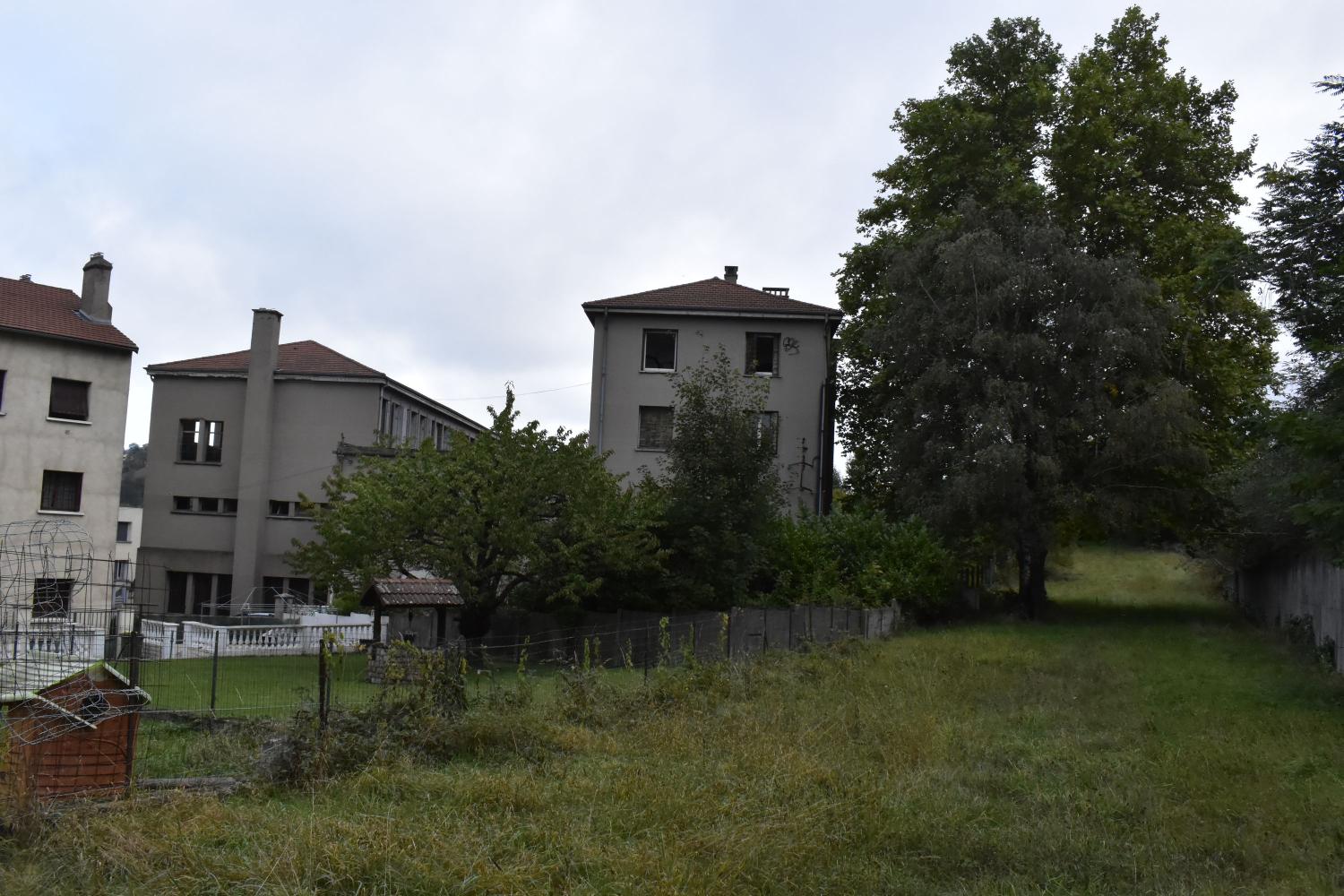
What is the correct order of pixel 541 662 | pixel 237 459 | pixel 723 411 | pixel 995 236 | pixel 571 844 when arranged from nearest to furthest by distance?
1. pixel 571 844
2. pixel 541 662
3. pixel 723 411
4. pixel 995 236
5. pixel 237 459

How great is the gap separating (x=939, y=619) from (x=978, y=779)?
22.3 meters

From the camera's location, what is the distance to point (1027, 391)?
29625 millimetres

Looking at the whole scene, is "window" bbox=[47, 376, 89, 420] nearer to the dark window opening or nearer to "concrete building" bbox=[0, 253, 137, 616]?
"concrete building" bbox=[0, 253, 137, 616]

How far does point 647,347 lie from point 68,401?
706 inches

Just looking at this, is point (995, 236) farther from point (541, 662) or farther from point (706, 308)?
point (541, 662)

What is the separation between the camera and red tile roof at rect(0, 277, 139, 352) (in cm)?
3362

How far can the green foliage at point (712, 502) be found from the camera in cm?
2611

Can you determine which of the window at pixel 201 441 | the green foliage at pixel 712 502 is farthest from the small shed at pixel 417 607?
the window at pixel 201 441

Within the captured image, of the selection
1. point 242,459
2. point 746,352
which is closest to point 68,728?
point 746,352

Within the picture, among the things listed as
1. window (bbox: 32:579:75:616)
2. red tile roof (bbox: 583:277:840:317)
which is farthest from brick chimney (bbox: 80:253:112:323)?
window (bbox: 32:579:75:616)

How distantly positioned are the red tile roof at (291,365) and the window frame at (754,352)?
42.1 ft

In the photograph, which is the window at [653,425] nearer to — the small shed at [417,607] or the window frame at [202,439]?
the small shed at [417,607]

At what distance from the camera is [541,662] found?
23422 mm

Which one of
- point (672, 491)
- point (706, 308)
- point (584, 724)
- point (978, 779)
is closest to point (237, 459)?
point (706, 308)
